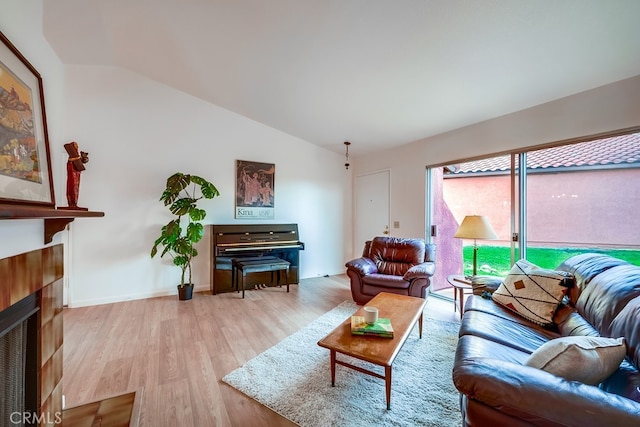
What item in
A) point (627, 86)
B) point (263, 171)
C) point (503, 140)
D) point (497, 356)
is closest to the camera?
point (497, 356)

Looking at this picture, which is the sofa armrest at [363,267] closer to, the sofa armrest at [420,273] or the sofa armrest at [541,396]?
the sofa armrest at [420,273]

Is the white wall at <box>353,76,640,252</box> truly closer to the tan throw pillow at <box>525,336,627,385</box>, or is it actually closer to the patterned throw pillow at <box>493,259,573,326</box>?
the patterned throw pillow at <box>493,259,573,326</box>

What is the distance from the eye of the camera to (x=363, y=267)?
3422 mm

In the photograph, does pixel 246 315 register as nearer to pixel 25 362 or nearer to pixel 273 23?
pixel 25 362

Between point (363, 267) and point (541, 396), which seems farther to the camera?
point (363, 267)

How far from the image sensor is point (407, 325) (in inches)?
75.8

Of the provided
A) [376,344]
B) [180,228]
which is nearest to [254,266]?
[180,228]

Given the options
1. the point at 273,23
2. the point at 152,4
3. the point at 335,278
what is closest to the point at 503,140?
the point at 273,23

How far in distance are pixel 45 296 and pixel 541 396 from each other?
228 cm

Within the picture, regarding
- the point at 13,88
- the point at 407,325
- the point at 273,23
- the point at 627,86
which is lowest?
the point at 407,325

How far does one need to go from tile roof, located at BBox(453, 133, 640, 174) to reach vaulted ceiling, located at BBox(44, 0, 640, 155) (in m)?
0.53

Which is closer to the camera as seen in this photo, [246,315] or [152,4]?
[152,4]

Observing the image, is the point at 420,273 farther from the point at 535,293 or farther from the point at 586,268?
the point at 586,268

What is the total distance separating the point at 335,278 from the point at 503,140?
11.4 ft
